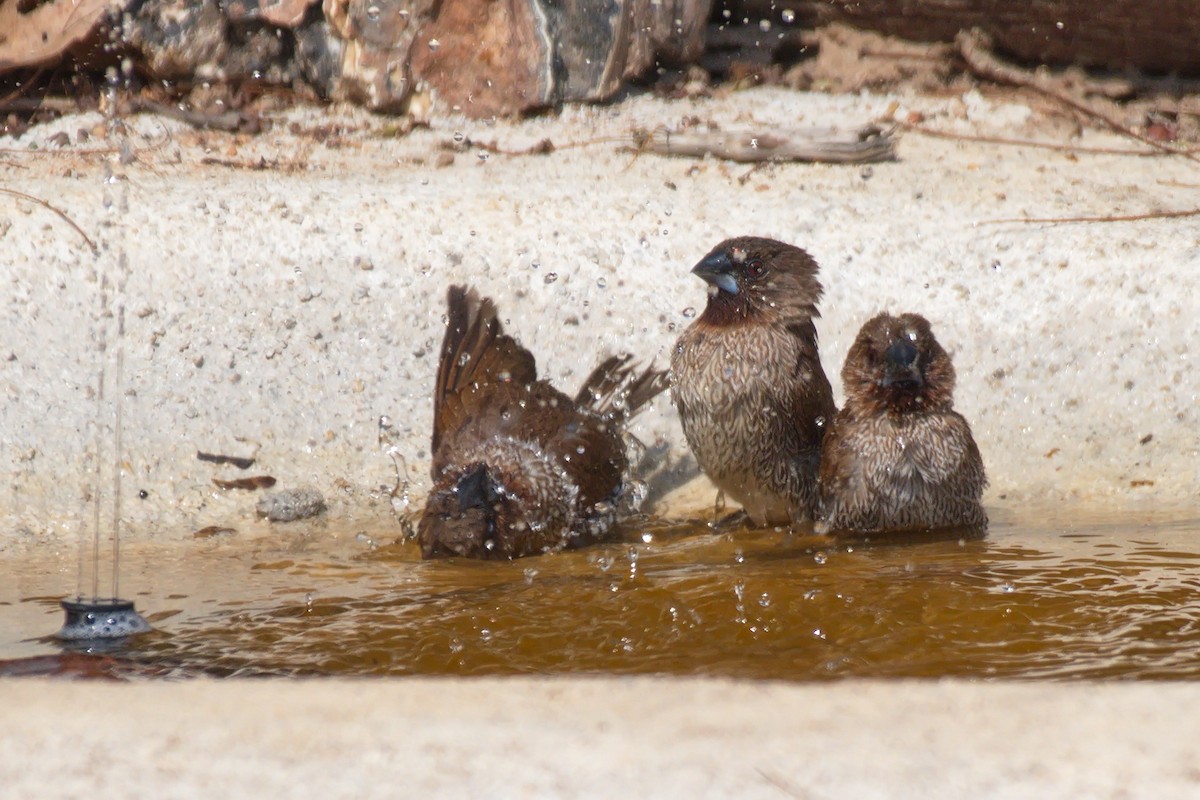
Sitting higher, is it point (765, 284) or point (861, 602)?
point (765, 284)

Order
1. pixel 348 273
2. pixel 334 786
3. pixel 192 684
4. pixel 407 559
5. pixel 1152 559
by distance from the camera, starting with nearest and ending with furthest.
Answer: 1. pixel 334 786
2. pixel 192 684
3. pixel 1152 559
4. pixel 407 559
5. pixel 348 273

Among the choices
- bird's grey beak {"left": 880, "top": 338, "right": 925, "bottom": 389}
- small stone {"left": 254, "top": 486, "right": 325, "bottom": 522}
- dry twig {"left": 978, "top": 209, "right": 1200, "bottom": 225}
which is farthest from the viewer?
dry twig {"left": 978, "top": 209, "right": 1200, "bottom": 225}

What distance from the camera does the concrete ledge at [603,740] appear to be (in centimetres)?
233

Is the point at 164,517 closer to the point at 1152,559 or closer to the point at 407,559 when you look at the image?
the point at 407,559

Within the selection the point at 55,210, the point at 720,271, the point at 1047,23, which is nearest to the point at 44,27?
the point at 55,210

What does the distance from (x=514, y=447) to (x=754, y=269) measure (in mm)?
1112

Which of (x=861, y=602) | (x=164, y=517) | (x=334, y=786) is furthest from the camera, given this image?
(x=164, y=517)

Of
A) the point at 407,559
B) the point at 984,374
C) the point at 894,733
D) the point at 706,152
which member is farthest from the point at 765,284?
the point at 894,733

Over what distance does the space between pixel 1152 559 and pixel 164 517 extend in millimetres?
3464

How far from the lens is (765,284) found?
17.4ft

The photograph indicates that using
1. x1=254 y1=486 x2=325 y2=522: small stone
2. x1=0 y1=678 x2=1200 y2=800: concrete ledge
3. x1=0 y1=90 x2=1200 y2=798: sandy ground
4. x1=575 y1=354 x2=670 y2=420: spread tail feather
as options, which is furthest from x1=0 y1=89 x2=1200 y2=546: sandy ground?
x1=0 y1=678 x2=1200 y2=800: concrete ledge

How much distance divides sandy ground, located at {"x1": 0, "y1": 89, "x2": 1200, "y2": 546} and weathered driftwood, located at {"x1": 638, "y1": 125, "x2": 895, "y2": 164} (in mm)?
77

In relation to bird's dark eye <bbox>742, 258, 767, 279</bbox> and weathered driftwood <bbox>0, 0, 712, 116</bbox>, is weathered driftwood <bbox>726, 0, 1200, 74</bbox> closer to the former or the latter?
weathered driftwood <bbox>0, 0, 712, 116</bbox>

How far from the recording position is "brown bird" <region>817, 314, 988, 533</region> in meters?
4.91
